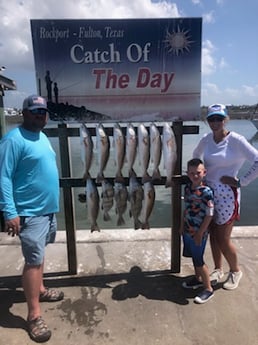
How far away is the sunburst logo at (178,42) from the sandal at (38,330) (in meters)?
2.69

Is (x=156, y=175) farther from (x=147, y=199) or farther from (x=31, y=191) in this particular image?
(x=31, y=191)

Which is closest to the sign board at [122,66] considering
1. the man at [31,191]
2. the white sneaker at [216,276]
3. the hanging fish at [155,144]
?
the hanging fish at [155,144]

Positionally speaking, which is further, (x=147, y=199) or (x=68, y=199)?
(x=68, y=199)

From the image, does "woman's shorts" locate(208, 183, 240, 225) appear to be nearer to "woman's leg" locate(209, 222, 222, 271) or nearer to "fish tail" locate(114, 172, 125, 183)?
"woman's leg" locate(209, 222, 222, 271)

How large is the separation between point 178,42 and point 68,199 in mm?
1932

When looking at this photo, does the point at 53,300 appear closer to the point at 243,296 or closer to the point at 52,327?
the point at 52,327

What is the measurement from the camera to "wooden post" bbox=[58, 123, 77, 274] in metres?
3.34

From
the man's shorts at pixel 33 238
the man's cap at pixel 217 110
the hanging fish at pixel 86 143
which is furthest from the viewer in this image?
the hanging fish at pixel 86 143

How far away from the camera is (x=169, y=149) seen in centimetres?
313

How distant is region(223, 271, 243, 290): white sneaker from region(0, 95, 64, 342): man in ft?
5.75

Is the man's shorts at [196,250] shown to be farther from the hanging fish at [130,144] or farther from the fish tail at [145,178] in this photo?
the hanging fish at [130,144]

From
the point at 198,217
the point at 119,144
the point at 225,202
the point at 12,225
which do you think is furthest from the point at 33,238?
the point at 225,202

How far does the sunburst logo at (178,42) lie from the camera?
3152 millimetres

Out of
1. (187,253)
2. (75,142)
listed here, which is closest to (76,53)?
(187,253)
